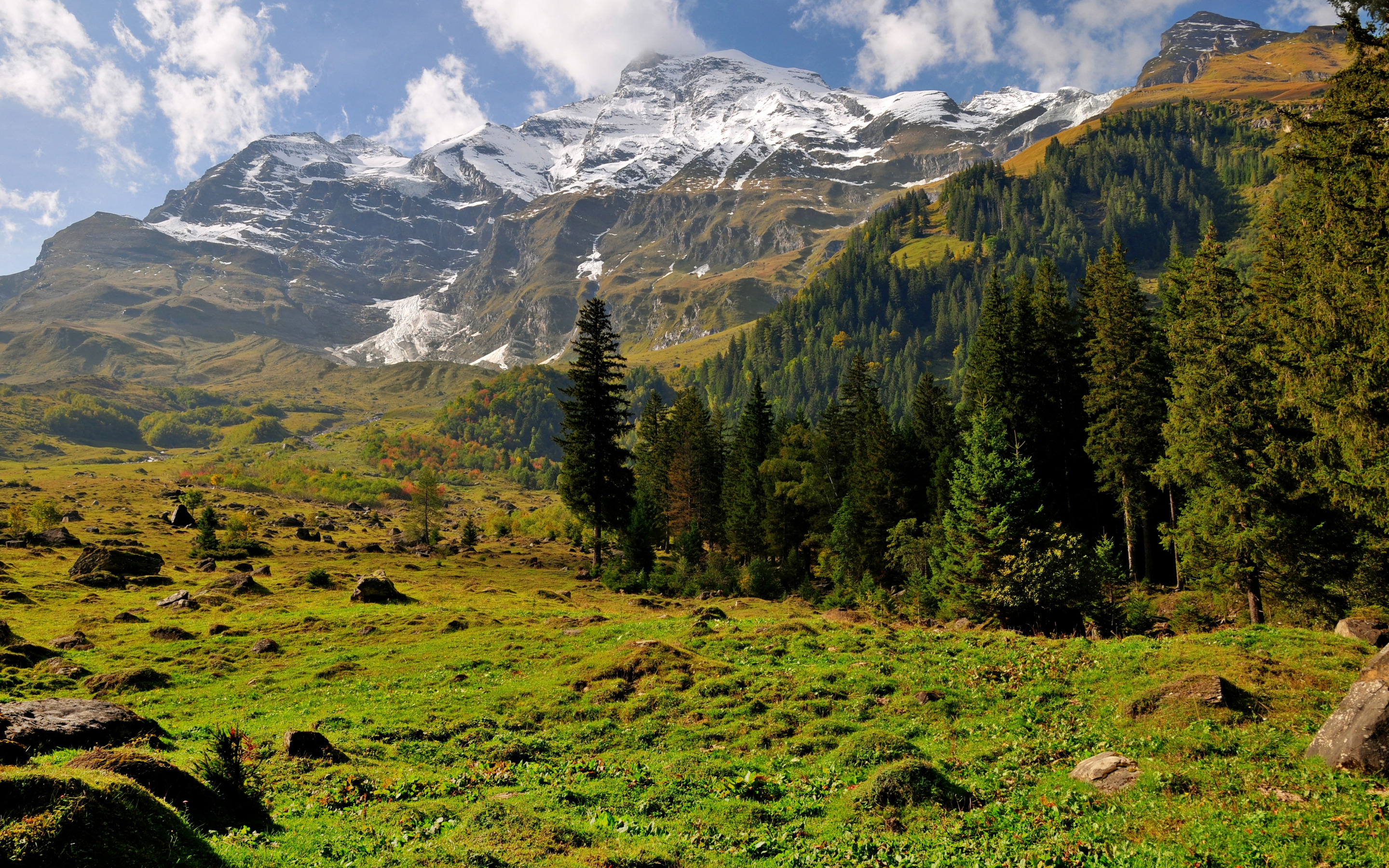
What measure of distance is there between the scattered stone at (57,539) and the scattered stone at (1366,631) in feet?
305

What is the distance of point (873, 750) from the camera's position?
694 inches

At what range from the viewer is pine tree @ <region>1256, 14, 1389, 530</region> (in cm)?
2536

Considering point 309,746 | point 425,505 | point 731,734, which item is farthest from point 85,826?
point 425,505

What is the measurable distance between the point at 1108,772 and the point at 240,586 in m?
53.5

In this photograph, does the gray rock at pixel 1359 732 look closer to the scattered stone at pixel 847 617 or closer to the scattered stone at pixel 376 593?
the scattered stone at pixel 847 617

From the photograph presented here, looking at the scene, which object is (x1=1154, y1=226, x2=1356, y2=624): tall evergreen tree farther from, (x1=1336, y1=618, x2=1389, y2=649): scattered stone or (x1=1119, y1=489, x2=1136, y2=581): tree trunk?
(x1=1119, y1=489, x2=1136, y2=581): tree trunk

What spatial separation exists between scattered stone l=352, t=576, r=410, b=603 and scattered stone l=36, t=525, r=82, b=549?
42.2 metres

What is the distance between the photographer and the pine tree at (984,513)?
38969mm

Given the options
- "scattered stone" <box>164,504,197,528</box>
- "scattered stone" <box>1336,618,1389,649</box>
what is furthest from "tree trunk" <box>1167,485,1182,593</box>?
"scattered stone" <box>164,504,197,528</box>

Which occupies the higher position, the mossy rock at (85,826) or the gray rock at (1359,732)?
the mossy rock at (85,826)

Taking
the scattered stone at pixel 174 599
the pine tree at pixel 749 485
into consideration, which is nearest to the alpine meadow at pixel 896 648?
the scattered stone at pixel 174 599

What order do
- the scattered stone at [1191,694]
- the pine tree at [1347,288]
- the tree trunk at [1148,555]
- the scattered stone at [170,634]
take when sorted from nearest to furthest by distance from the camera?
the scattered stone at [1191,694] < the pine tree at [1347,288] < the scattered stone at [170,634] < the tree trunk at [1148,555]

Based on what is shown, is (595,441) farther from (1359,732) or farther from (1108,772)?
(1359,732)

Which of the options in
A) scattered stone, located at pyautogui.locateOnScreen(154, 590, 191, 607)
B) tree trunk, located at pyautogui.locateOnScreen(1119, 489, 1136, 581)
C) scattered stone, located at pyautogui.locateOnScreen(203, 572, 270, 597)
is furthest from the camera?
tree trunk, located at pyautogui.locateOnScreen(1119, 489, 1136, 581)
